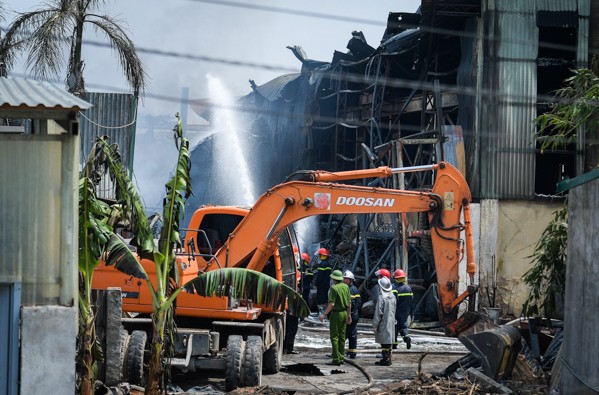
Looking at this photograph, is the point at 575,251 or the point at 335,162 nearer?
the point at 575,251

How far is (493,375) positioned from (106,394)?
226 inches

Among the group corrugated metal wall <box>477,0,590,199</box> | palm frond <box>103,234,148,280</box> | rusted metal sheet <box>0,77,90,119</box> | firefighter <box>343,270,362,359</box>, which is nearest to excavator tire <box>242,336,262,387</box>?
palm frond <box>103,234,148,280</box>

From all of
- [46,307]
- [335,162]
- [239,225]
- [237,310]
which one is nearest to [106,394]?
[46,307]

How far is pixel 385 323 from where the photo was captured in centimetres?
1803

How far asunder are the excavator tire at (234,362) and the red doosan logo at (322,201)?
3.30 meters

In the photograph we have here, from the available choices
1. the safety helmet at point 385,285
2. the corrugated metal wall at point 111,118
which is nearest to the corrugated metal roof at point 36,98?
the safety helmet at point 385,285

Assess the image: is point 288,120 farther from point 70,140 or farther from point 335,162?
point 70,140

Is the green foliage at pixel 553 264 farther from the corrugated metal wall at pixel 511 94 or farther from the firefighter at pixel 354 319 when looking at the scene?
the corrugated metal wall at pixel 511 94

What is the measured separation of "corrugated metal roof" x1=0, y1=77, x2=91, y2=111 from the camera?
31.8 feet

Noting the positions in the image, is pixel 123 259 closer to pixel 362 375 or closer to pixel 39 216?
pixel 39 216

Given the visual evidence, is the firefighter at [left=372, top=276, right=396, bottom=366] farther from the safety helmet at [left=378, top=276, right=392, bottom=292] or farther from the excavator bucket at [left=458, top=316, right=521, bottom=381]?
the excavator bucket at [left=458, top=316, right=521, bottom=381]

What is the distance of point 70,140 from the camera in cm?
1014

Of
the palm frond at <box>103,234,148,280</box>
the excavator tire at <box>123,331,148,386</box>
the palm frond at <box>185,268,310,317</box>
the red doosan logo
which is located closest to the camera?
the palm frond at <box>103,234,148,280</box>

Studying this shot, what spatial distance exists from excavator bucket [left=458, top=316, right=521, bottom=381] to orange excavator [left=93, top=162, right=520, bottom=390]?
2cm
